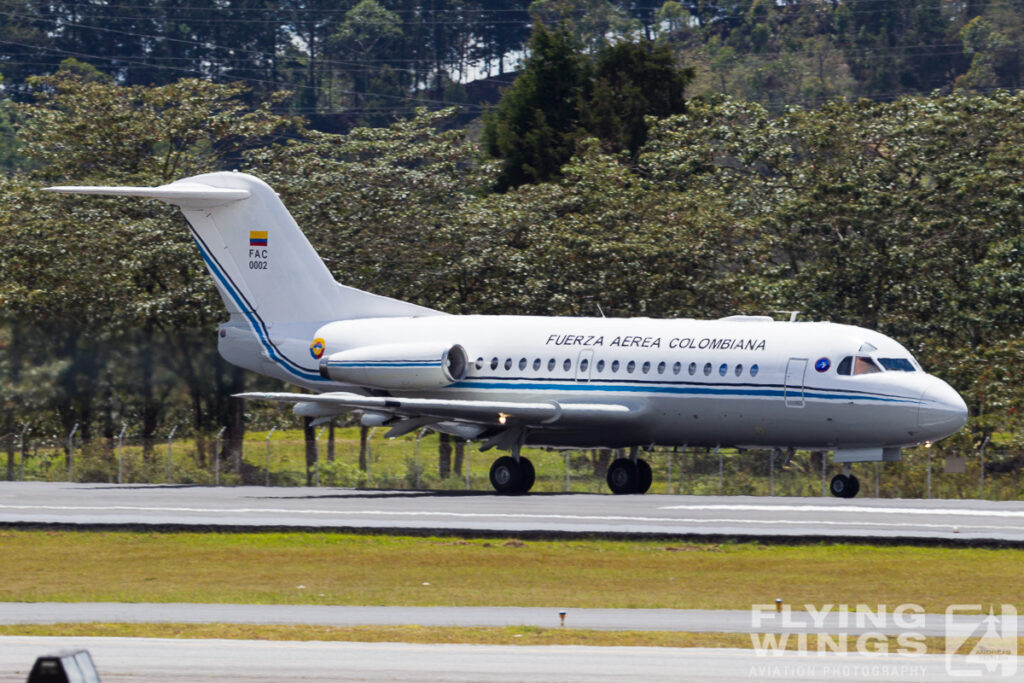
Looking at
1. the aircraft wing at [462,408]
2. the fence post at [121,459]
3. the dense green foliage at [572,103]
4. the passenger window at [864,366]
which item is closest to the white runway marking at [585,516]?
the passenger window at [864,366]

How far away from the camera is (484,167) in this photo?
192 ft

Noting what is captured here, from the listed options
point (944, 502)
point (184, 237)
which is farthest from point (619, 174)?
point (944, 502)

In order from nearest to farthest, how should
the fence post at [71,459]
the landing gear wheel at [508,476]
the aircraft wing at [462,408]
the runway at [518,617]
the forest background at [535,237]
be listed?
the runway at [518,617]
the aircraft wing at [462,408]
the landing gear wheel at [508,476]
the fence post at [71,459]
the forest background at [535,237]

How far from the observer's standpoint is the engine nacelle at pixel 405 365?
3775 centimetres

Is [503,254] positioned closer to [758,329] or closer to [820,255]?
[820,255]

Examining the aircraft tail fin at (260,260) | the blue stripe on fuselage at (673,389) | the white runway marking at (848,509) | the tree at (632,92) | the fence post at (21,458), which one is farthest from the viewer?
the tree at (632,92)

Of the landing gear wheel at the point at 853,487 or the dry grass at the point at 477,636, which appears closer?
the dry grass at the point at 477,636

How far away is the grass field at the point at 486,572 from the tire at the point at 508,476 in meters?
10.2

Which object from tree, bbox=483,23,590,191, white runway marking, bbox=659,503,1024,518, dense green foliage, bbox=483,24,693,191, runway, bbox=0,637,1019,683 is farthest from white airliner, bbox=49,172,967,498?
tree, bbox=483,23,590,191

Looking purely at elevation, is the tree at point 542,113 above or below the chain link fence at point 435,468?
above

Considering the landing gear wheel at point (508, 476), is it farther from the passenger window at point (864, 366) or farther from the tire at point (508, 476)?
the passenger window at point (864, 366)

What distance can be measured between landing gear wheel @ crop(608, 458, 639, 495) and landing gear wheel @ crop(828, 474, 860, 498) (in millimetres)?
5276

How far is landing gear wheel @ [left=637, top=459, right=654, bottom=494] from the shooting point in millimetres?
37438

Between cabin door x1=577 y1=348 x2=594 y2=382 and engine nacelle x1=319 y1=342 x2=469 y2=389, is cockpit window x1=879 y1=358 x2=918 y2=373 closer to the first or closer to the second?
cabin door x1=577 y1=348 x2=594 y2=382
